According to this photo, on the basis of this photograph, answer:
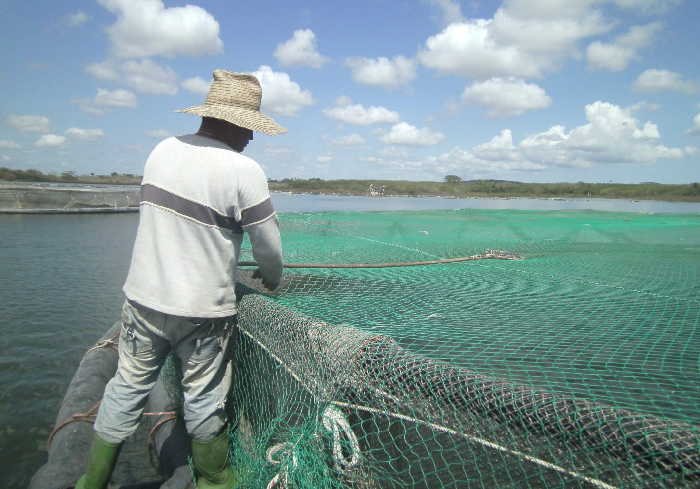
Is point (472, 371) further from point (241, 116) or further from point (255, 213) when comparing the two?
point (241, 116)

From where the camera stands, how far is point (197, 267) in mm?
1961

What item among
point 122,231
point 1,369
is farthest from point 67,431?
point 122,231

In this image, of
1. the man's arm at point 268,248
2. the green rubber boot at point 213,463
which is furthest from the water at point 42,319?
the man's arm at point 268,248

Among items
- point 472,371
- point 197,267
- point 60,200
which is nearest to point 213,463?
point 197,267

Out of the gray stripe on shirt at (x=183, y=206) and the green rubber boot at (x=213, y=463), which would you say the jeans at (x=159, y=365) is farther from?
the gray stripe on shirt at (x=183, y=206)

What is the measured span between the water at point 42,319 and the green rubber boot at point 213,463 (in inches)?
87.2

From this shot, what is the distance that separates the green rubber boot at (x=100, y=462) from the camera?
2.09m

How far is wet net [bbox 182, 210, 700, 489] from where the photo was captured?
4.77ft

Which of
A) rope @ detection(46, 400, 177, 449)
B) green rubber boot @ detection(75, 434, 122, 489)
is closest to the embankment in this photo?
rope @ detection(46, 400, 177, 449)

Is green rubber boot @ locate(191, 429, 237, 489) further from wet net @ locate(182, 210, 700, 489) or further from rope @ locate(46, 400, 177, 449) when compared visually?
rope @ locate(46, 400, 177, 449)

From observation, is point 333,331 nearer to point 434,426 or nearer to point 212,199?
point 434,426

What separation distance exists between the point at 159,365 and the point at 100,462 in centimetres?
52

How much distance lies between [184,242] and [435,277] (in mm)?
4032

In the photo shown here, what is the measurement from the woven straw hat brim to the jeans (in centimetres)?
94
